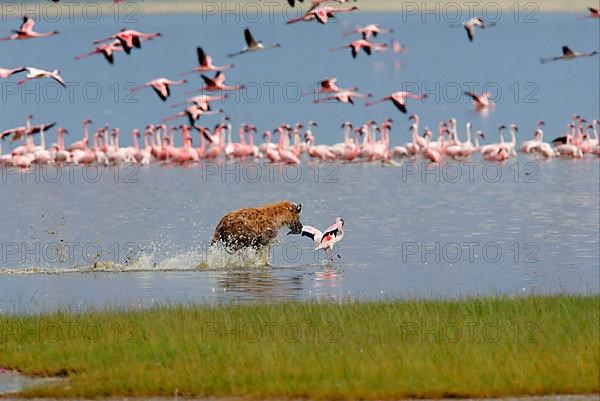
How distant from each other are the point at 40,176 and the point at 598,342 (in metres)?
32.8

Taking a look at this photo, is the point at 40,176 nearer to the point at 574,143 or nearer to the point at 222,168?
the point at 222,168

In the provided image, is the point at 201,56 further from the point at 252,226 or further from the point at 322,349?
the point at 322,349

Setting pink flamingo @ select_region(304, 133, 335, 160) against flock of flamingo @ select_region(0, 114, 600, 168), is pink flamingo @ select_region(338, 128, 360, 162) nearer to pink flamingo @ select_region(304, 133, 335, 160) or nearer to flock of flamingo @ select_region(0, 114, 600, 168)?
flock of flamingo @ select_region(0, 114, 600, 168)

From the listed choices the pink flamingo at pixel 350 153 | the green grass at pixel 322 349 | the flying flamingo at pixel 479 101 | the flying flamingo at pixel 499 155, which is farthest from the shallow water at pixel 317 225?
the green grass at pixel 322 349

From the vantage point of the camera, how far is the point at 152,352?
12.8 m

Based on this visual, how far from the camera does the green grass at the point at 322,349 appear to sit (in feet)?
38.1

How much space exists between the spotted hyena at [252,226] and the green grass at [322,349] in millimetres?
5708

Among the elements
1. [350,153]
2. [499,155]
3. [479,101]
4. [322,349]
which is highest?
[479,101]

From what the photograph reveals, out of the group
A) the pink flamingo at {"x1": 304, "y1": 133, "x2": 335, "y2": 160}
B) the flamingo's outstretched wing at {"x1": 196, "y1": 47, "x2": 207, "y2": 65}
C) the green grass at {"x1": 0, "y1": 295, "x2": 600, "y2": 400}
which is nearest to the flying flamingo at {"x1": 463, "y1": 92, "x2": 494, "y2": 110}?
the pink flamingo at {"x1": 304, "y1": 133, "x2": 335, "y2": 160}

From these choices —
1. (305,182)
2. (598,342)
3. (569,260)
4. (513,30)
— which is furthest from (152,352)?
(513,30)

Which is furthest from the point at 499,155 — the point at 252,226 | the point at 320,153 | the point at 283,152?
the point at 252,226

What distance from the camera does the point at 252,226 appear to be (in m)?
21.3

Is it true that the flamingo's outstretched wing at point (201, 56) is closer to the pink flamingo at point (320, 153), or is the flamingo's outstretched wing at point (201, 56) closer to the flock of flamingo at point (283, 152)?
the flock of flamingo at point (283, 152)

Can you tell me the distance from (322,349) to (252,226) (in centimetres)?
874
